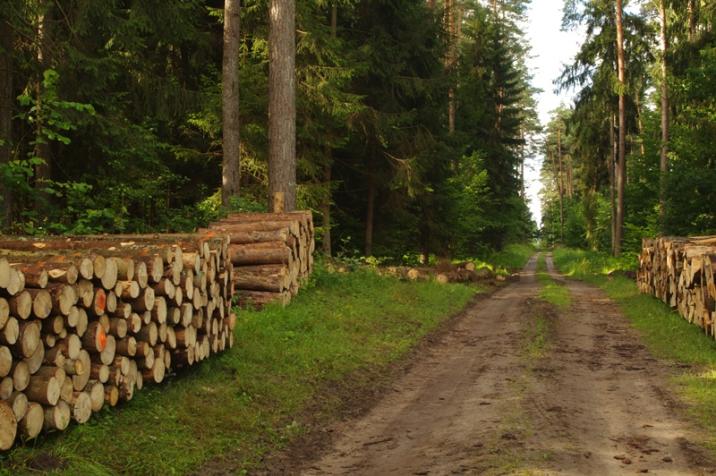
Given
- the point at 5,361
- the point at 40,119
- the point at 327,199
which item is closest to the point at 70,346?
the point at 5,361


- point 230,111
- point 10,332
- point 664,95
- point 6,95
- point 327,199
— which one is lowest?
point 10,332

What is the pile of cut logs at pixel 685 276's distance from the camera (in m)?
11.3

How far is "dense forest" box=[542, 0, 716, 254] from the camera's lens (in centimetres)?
2045

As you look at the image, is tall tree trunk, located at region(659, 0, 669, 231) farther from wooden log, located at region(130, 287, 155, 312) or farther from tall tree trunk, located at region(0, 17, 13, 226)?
wooden log, located at region(130, 287, 155, 312)

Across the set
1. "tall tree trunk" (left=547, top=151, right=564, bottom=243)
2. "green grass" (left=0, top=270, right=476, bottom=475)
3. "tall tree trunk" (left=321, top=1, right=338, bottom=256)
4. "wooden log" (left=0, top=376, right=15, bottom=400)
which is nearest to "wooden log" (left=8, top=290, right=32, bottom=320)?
"wooden log" (left=0, top=376, right=15, bottom=400)

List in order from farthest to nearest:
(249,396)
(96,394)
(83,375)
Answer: (249,396)
(96,394)
(83,375)

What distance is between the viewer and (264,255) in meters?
12.1

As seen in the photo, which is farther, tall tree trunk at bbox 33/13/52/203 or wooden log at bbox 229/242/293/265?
wooden log at bbox 229/242/293/265

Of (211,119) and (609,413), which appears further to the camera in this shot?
(211,119)

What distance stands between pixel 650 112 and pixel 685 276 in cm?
2095

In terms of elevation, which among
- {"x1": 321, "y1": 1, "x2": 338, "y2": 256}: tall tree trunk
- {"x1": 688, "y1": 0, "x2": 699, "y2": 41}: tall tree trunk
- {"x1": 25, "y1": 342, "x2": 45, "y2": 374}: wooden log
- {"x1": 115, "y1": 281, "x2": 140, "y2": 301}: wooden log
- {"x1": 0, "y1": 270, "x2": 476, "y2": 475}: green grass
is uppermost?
{"x1": 688, "y1": 0, "x2": 699, "y2": 41}: tall tree trunk

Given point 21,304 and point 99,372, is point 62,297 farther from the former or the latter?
point 99,372

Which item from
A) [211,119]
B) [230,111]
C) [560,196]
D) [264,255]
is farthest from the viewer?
[560,196]

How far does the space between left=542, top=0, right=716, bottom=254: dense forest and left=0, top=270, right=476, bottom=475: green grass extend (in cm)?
1263
